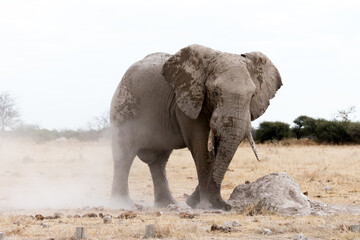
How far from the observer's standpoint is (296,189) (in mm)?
10867

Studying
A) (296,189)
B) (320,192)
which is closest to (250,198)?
(296,189)

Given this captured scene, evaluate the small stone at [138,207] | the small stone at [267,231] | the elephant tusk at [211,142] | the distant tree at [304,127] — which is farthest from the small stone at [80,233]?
the distant tree at [304,127]

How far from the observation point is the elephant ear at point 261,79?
1096 cm

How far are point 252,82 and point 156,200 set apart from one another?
150 inches

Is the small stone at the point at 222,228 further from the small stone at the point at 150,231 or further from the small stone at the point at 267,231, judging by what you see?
the small stone at the point at 150,231

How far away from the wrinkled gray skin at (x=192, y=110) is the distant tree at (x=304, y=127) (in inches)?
1708

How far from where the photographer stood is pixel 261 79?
1130 cm

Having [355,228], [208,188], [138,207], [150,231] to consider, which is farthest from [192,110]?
[355,228]

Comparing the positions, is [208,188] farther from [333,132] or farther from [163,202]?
[333,132]

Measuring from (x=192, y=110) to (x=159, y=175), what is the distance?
2906 millimetres

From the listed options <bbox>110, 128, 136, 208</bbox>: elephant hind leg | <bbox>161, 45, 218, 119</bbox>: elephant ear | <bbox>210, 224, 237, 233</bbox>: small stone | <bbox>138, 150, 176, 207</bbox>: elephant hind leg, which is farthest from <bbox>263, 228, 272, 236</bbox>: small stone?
<bbox>110, 128, 136, 208</bbox>: elephant hind leg

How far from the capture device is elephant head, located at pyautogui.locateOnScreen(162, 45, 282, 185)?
Answer: 9.90 metres

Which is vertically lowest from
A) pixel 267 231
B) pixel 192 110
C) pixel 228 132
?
pixel 267 231

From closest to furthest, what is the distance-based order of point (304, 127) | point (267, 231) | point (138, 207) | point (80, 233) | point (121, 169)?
point (80, 233) < point (267, 231) < point (138, 207) < point (121, 169) < point (304, 127)
